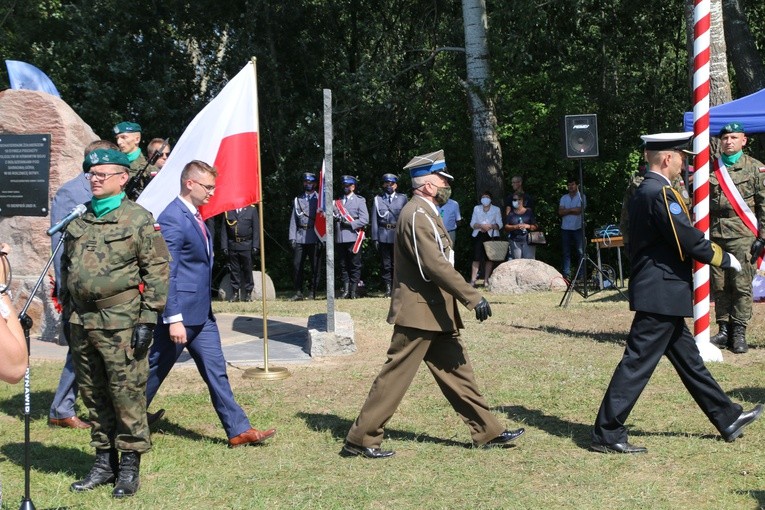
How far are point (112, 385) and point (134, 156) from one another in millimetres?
2451

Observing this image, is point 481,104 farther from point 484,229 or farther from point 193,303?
point 193,303

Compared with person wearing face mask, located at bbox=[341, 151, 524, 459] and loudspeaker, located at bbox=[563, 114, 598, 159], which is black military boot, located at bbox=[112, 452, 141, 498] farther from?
loudspeaker, located at bbox=[563, 114, 598, 159]

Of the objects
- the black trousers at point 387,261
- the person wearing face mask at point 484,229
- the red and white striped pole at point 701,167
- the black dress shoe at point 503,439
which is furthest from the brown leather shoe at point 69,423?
the person wearing face mask at point 484,229

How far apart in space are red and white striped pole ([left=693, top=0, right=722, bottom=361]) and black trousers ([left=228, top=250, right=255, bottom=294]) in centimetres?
903

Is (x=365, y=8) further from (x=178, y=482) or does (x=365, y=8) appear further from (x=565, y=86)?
(x=178, y=482)

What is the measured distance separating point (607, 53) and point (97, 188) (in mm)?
17940

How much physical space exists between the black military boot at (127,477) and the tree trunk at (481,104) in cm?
1423

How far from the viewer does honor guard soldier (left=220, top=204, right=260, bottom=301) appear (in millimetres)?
16344

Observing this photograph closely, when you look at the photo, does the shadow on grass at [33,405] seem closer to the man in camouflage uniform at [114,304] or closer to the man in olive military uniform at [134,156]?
the man in olive military uniform at [134,156]

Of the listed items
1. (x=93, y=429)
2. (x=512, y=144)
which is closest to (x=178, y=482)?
(x=93, y=429)

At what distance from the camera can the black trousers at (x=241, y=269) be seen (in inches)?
645

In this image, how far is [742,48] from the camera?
Result: 1803cm

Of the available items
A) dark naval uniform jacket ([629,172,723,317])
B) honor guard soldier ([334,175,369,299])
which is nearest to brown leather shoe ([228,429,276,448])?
dark naval uniform jacket ([629,172,723,317])

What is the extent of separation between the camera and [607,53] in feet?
70.6
